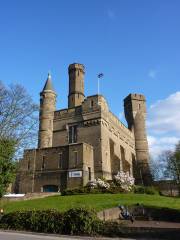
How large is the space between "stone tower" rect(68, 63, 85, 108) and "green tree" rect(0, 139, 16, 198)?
106 ft

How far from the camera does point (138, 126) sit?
67.8 meters

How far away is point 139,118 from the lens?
67.9 m

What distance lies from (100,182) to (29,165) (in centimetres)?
1420

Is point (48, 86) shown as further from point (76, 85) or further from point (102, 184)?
point (102, 184)

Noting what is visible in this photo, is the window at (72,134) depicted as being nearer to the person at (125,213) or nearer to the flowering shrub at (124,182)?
the flowering shrub at (124,182)

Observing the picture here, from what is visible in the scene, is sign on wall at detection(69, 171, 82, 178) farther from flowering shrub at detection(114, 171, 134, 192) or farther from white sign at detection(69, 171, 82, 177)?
flowering shrub at detection(114, 171, 134, 192)

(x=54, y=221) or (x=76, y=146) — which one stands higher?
(x=76, y=146)

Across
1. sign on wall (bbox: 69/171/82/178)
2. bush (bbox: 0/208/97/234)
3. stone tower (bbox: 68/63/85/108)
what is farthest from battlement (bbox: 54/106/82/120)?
bush (bbox: 0/208/97/234)

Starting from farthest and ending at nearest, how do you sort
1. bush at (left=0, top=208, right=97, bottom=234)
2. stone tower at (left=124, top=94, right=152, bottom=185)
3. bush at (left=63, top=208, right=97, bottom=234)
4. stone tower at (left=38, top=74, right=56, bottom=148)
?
stone tower at (left=124, top=94, right=152, bottom=185) < stone tower at (left=38, top=74, right=56, bottom=148) < bush at (left=0, top=208, right=97, bottom=234) < bush at (left=63, top=208, right=97, bottom=234)

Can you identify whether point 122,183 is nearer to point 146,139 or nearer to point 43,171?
point 43,171

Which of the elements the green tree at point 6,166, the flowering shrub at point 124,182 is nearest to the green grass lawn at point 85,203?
the green tree at point 6,166

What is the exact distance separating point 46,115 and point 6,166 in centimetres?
2990

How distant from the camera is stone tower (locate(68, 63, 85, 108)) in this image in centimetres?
5644

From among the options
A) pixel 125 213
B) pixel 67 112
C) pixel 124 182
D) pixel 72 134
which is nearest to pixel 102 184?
pixel 124 182
